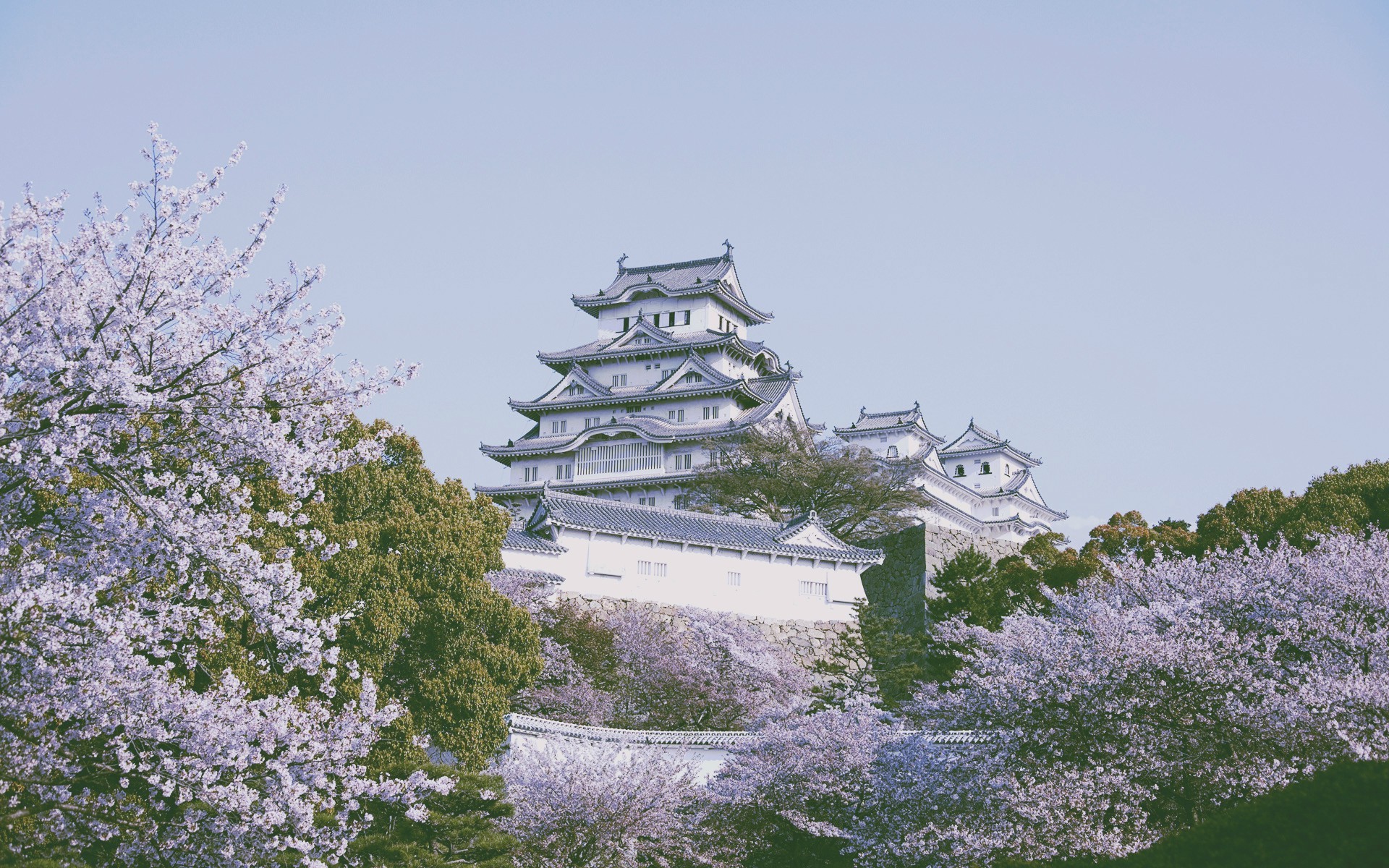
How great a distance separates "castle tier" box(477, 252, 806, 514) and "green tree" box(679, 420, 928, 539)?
10.4ft

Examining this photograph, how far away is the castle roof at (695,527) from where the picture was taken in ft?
102

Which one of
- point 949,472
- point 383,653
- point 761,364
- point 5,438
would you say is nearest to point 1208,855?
point 5,438

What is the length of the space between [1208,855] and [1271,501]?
22.3m

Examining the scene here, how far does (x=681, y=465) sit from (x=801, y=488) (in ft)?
23.7

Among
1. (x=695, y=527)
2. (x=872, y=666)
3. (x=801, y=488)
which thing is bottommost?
(x=872, y=666)

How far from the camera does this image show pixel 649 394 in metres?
48.4

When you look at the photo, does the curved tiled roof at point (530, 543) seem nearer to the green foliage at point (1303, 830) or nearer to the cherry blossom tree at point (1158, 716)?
the cherry blossom tree at point (1158, 716)

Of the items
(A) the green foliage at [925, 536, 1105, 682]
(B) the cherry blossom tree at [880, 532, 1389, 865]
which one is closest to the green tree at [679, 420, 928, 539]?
(A) the green foliage at [925, 536, 1105, 682]

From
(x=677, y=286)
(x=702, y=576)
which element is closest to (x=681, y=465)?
(x=677, y=286)

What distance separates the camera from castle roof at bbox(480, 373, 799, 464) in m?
46.2

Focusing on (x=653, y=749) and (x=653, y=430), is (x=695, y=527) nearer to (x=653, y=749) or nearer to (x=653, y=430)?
(x=653, y=430)

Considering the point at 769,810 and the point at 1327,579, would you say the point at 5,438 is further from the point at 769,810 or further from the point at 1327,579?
the point at 1327,579

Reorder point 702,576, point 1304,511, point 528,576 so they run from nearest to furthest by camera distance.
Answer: point 1304,511 < point 528,576 < point 702,576

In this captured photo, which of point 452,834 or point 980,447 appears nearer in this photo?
point 452,834
